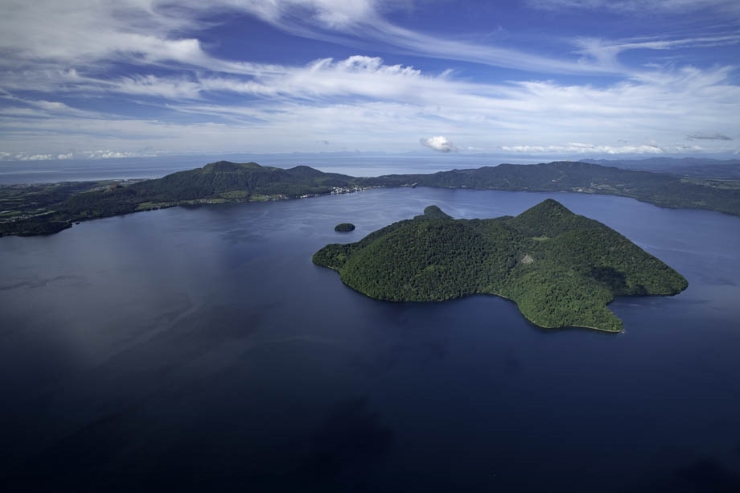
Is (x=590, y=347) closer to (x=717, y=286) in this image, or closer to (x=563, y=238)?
(x=563, y=238)

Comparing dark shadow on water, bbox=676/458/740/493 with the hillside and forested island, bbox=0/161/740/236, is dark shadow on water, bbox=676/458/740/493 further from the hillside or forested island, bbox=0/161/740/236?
the hillside

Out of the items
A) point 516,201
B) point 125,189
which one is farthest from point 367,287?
point 125,189

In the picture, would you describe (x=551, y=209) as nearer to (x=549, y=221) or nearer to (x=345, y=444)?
(x=549, y=221)

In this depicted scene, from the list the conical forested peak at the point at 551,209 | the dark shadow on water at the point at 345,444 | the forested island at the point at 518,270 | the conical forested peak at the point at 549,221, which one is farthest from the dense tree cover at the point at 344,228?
the dark shadow on water at the point at 345,444

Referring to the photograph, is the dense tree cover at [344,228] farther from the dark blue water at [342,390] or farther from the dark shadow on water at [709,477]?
the dark shadow on water at [709,477]

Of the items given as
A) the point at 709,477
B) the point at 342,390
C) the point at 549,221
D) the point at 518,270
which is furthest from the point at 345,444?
the point at 549,221

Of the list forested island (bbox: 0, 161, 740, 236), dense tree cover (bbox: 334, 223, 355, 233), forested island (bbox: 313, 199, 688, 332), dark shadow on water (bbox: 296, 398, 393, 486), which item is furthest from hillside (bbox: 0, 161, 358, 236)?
dark shadow on water (bbox: 296, 398, 393, 486)
